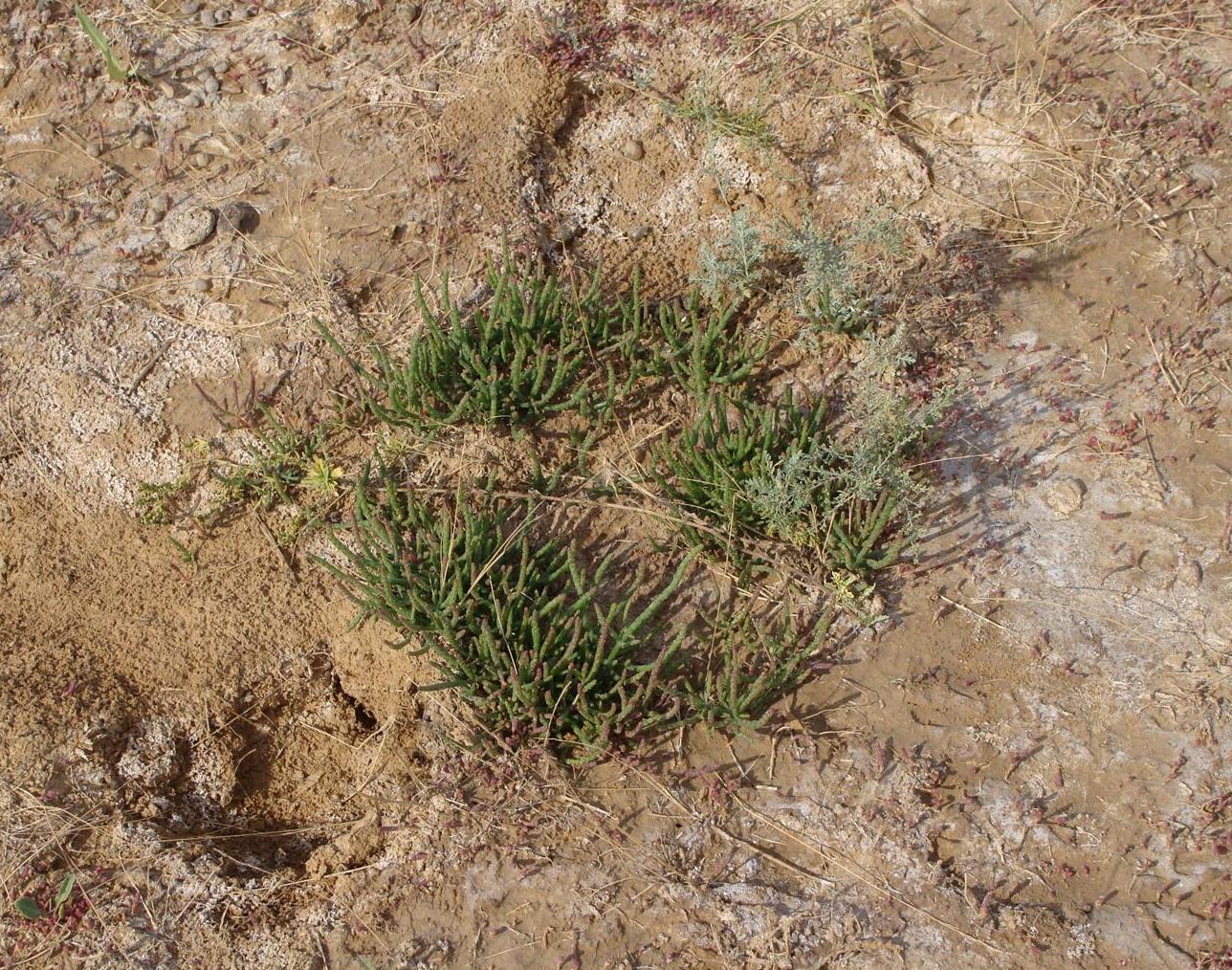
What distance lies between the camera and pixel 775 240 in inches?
166

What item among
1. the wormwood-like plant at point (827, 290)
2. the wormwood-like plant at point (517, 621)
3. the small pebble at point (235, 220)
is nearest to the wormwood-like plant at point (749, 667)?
the wormwood-like plant at point (517, 621)

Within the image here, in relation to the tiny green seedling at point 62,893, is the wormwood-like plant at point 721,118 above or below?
above

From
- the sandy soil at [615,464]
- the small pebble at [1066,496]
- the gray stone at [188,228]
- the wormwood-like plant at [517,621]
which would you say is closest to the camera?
the sandy soil at [615,464]

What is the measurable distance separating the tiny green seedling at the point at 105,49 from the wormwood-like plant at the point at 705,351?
2.72 metres

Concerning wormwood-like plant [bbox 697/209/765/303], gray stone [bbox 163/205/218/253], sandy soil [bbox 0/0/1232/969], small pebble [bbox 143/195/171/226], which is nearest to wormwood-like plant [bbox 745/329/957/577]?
sandy soil [bbox 0/0/1232/969]

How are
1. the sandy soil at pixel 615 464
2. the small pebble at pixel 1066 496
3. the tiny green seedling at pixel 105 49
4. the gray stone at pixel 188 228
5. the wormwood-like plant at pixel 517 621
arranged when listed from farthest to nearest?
1. the tiny green seedling at pixel 105 49
2. the gray stone at pixel 188 228
3. the small pebble at pixel 1066 496
4. the wormwood-like plant at pixel 517 621
5. the sandy soil at pixel 615 464

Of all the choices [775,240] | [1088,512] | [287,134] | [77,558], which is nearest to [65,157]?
[287,134]

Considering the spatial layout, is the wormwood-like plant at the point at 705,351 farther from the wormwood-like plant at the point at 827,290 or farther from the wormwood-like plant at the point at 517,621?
the wormwood-like plant at the point at 517,621

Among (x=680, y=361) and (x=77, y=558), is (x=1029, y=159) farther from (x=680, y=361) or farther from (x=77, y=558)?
(x=77, y=558)

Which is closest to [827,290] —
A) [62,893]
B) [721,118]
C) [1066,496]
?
[721,118]

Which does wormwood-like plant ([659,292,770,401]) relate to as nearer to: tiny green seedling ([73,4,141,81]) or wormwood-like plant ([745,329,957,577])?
wormwood-like plant ([745,329,957,577])

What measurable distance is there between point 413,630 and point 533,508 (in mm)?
615

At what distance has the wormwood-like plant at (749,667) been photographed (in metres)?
3.10

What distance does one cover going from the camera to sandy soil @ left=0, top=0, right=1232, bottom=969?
2896mm
